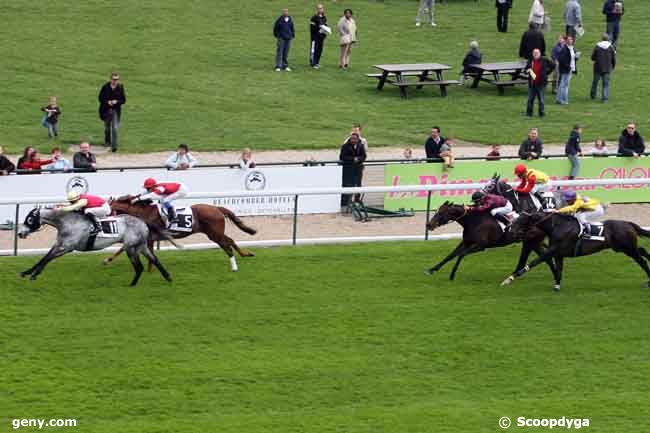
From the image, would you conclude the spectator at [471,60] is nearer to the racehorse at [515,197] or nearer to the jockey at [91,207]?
the racehorse at [515,197]

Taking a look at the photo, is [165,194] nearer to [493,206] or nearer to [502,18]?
[493,206]

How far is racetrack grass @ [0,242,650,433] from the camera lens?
15.8m

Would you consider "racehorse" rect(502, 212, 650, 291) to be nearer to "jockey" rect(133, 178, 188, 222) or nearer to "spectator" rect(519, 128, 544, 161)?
"spectator" rect(519, 128, 544, 161)

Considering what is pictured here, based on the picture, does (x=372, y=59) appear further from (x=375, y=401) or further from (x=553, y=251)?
(x=375, y=401)

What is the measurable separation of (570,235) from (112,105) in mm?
10502

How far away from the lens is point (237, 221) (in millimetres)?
19891

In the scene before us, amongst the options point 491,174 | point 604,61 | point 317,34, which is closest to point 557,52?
point 604,61

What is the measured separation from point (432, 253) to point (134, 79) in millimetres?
12230

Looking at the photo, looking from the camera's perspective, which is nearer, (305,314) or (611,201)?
(305,314)

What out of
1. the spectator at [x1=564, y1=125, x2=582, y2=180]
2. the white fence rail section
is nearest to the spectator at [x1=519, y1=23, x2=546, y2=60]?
the spectator at [x1=564, y1=125, x2=582, y2=180]

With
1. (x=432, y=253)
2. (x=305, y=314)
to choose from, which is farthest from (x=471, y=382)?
(x=432, y=253)

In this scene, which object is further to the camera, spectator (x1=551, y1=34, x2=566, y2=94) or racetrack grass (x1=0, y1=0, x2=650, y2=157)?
spectator (x1=551, y1=34, x2=566, y2=94)

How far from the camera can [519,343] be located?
17.8 meters

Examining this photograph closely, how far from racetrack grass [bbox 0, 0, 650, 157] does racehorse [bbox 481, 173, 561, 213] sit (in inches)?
283
